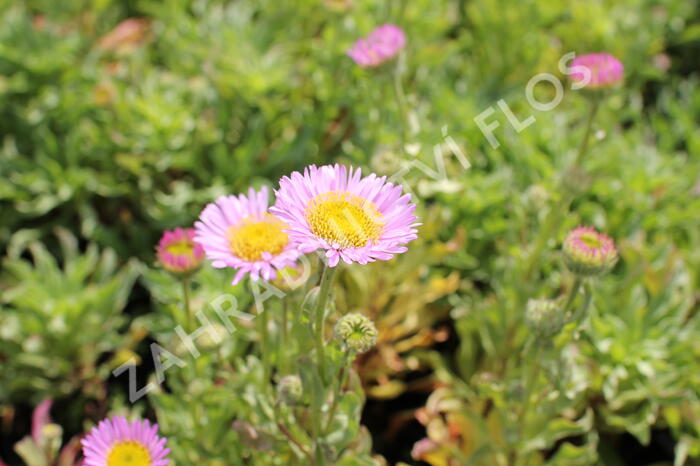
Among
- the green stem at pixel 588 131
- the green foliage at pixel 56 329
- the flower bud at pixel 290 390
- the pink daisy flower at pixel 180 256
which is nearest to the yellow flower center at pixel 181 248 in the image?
the pink daisy flower at pixel 180 256

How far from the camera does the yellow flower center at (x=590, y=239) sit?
1545 millimetres

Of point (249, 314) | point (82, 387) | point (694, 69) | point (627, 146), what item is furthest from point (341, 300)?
point (694, 69)

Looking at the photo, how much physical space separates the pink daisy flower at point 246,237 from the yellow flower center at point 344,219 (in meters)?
0.15

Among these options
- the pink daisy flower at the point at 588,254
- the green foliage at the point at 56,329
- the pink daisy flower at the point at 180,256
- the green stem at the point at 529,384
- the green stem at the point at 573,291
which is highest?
the green foliage at the point at 56,329

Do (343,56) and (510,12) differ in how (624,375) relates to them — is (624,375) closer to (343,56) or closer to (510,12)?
(343,56)

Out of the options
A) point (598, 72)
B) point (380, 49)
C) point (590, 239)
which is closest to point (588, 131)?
point (598, 72)

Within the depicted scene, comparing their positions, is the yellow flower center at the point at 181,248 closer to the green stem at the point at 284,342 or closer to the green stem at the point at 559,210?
the green stem at the point at 284,342

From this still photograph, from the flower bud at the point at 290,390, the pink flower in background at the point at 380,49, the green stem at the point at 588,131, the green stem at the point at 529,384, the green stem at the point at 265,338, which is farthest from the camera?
the pink flower in background at the point at 380,49

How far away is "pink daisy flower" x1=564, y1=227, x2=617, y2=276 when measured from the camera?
4.98 ft

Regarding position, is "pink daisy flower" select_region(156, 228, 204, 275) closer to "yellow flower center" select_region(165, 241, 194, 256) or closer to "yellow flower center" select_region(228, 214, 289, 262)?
"yellow flower center" select_region(165, 241, 194, 256)

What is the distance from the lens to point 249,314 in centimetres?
201

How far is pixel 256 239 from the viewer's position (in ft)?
4.79

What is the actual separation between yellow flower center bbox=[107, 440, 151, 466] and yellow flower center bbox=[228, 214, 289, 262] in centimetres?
40

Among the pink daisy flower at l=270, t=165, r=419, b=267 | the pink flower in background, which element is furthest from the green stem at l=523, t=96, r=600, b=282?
the pink daisy flower at l=270, t=165, r=419, b=267
